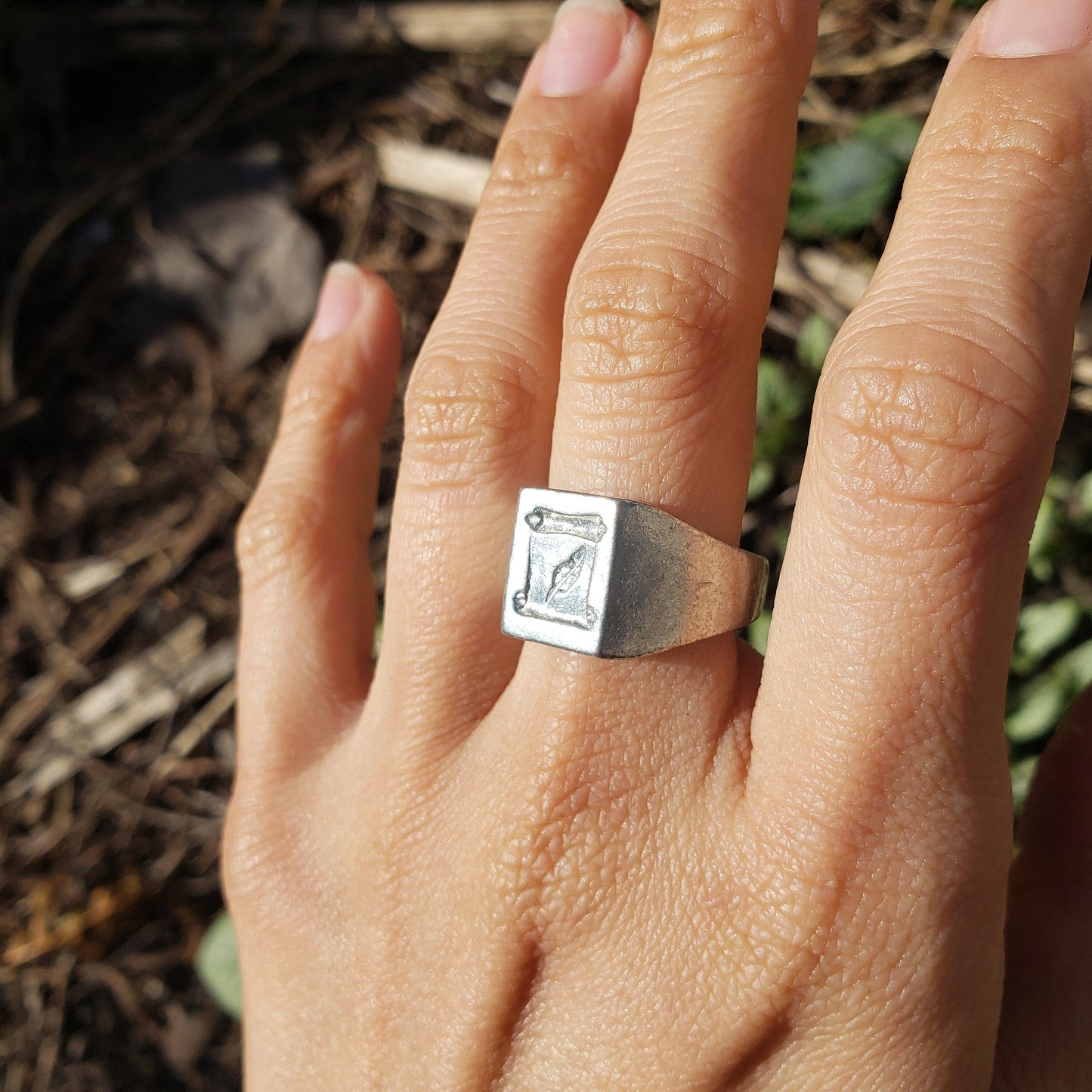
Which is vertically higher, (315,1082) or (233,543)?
(233,543)

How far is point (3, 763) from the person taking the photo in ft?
9.93

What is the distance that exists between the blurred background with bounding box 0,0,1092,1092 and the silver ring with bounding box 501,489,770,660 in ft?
4.92

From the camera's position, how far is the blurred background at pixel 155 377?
298 centimetres

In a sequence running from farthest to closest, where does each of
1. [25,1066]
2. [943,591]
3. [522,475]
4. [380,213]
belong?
[380,213], [25,1066], [522,475], [943,591]

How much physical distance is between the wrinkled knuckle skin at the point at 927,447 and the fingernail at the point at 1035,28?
0.48 meters

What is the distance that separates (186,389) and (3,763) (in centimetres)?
132

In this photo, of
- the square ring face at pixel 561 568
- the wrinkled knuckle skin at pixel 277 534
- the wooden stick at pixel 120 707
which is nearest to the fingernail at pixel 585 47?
the square ring face at pixel 561 568

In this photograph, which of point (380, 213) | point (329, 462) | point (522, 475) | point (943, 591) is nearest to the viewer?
point (943, 591)

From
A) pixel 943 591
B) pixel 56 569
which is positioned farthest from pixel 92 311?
pixel 943 591

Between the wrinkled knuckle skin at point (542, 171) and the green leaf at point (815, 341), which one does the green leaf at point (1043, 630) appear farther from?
the wrinkled knuckle skin at point (542, 171)

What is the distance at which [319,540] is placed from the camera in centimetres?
216

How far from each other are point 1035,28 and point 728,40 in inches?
19.0

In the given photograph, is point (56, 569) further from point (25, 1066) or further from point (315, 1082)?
point (315, 1082)

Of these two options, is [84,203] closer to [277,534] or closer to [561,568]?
[277,534]
